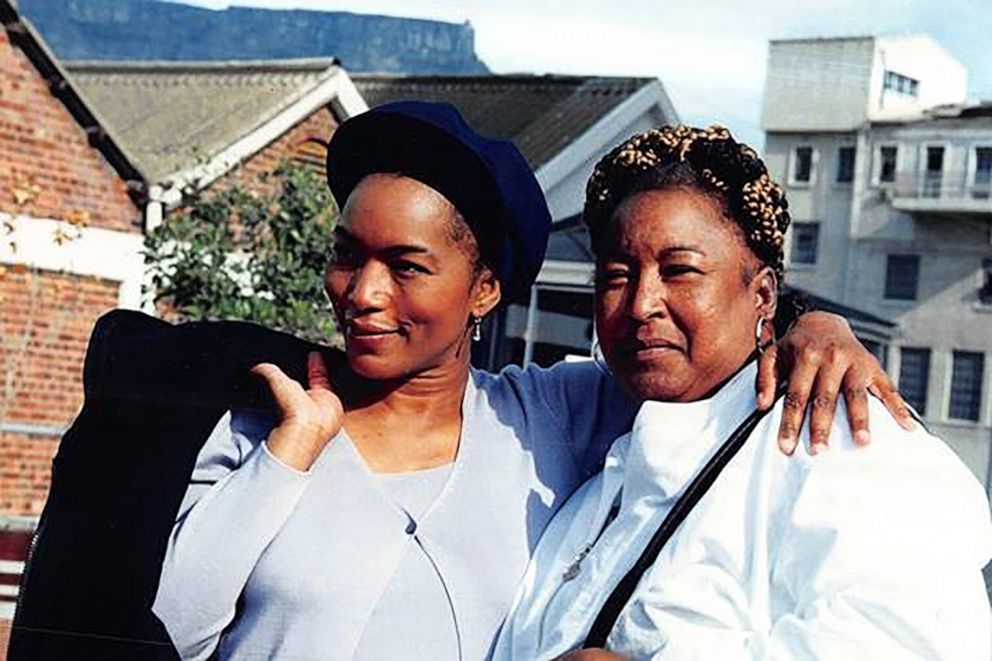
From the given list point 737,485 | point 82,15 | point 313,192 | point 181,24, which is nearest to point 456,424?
point 737,485

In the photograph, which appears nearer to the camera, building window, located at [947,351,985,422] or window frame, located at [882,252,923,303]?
building window, located at [947,351,985,422]

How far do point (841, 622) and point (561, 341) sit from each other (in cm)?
877

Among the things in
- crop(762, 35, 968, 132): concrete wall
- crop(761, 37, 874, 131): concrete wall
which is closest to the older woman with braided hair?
crop(762, 35, 968, 132): concrete wall

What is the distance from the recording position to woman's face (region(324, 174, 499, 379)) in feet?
5.86

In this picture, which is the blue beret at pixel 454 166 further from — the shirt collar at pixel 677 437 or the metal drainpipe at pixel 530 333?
the metal drainpipe at pixel 530 333

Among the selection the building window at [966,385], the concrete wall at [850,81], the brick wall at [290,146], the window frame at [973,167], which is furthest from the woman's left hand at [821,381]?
the window frame at [973,167]

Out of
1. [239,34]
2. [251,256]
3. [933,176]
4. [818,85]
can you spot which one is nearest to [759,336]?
[251,256]

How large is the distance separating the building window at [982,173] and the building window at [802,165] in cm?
305

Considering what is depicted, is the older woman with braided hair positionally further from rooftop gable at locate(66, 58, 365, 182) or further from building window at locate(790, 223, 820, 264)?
building window at locate(790, 223, 820, 264)

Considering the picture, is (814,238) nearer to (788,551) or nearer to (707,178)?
(707,178)

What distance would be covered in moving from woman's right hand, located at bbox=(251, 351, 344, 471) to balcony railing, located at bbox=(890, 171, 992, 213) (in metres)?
23.3

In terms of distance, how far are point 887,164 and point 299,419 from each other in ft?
80.3

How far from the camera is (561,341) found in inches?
400

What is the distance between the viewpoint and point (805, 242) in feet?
74.4
